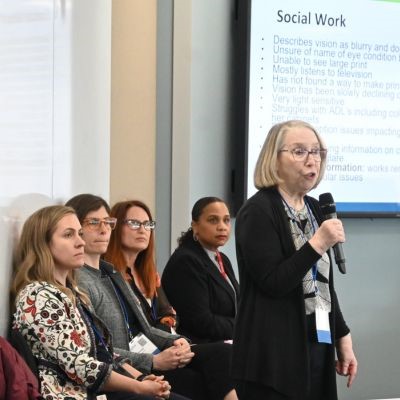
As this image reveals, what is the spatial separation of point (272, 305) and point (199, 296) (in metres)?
1.88

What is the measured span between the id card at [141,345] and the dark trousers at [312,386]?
1.21 m

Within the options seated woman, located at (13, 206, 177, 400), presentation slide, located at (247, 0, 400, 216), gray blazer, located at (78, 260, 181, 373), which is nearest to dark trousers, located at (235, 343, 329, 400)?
seated woman, located at (13, 206, 177, 400)

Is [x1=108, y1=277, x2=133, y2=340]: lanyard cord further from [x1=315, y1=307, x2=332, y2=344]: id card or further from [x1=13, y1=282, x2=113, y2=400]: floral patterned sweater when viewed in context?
[x1=315, y1=307, x2=332, y2=344]: id card

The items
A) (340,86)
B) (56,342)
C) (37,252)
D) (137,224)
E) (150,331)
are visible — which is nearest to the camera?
(56,342)

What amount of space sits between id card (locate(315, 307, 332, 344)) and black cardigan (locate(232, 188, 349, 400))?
0.18 feet

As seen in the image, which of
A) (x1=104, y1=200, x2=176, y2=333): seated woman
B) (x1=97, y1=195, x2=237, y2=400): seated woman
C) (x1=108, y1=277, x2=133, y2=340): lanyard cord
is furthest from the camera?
(x1=104, y1=200, x2=176, y2=333): seated woman

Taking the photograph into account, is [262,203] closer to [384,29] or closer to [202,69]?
[202,69]

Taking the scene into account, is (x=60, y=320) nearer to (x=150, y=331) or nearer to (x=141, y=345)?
(x=141, y=345)

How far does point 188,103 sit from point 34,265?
2.89 m

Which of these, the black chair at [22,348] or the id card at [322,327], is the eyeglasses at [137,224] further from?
the id card at [322,327]

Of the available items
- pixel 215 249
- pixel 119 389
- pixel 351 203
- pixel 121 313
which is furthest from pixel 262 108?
pixel 119 389

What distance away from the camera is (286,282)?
8.34 ft

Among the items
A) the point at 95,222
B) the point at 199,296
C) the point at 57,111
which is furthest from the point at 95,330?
the point at 199,296

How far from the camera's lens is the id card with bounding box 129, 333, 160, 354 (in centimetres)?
384
